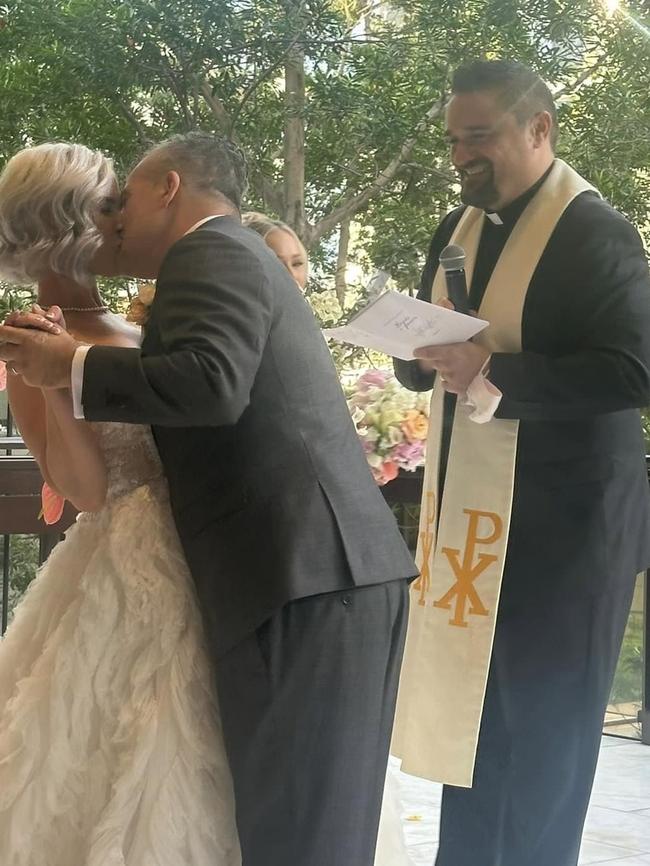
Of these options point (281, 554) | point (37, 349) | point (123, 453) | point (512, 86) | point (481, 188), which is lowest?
point (281, 554)

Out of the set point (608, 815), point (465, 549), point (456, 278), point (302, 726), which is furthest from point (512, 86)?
point (608, 815)

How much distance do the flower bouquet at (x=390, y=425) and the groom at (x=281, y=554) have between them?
5.12 ft

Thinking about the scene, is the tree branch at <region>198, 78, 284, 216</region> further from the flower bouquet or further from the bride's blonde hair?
the bride's blonde hair

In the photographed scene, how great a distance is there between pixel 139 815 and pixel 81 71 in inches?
175

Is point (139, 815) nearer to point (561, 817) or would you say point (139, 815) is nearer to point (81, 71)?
point (561, 817)

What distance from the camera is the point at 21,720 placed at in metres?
1.70

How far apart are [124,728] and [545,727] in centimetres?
81

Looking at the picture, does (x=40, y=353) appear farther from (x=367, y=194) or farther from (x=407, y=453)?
(x=367, y=194)

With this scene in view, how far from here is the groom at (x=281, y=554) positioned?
60.1 inches

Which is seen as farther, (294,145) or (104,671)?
(294,145)

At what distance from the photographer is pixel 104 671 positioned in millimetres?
1708

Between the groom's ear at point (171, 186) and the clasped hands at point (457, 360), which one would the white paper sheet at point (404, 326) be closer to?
the clasped hands at point (457, 360)

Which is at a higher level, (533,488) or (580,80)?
(580,80)

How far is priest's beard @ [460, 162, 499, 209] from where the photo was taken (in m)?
2.24
